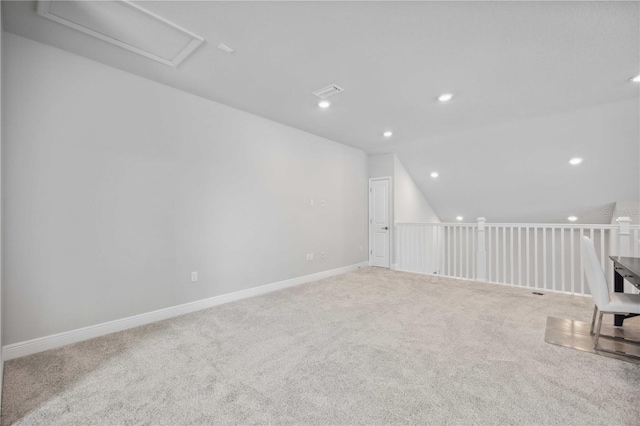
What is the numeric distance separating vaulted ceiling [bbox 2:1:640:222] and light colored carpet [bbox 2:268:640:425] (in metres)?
2.53

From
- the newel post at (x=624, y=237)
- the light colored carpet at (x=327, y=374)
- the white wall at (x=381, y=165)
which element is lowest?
the light colored carpet at (x=327, y=374)

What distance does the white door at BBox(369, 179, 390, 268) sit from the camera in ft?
19.7

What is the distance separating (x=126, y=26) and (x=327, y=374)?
3018 millimetres

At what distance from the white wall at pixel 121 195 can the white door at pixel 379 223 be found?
2442 millimetres

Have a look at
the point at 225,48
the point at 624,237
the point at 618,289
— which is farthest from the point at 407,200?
the point at 225,48

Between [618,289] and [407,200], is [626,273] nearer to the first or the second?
[618,289]

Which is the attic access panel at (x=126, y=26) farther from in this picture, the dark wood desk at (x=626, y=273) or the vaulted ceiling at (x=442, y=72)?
the dark wood desk at (x=626, y=273)

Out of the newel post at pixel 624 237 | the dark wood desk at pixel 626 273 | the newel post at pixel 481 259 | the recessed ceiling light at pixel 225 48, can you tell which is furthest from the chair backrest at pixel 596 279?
the recessed ceiling light at pixel 225 48

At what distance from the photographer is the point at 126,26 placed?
2184 millimetres

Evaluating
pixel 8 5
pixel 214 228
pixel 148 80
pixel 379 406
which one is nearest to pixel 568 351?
pixel 379 406

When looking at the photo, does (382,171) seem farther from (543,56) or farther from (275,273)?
(543,56)

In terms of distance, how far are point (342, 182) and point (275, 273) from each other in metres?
2.29

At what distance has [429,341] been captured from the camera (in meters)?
2.54

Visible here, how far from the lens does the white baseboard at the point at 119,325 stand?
2305 millimetres
